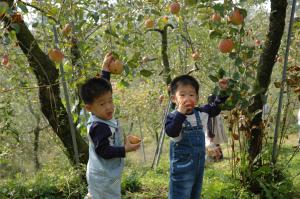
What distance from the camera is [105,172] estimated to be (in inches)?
86.7

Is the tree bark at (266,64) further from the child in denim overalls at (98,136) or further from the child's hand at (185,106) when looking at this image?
the child in denim overalls at (98,136)

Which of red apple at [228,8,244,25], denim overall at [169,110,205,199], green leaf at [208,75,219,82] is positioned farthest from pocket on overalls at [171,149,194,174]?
red apple at [228,8,244,25]

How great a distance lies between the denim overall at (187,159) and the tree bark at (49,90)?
4.20 feet

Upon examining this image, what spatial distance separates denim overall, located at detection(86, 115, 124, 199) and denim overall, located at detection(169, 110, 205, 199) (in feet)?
1.36

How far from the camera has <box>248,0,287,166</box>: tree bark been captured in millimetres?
2982

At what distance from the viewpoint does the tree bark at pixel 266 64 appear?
9.78 feet

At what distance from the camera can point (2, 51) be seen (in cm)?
382

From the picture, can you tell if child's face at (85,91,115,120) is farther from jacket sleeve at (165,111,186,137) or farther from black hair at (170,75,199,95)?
black hair at (170,75,199,95)

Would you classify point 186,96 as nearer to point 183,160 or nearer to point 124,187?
point 183,160

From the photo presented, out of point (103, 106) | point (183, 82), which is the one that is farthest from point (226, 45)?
point (103, 106)

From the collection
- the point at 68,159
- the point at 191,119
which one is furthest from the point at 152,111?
the point at 191,119

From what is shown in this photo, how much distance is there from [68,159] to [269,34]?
7.54 ft

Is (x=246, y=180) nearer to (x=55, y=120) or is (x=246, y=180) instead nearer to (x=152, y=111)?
(x=55, y=120)

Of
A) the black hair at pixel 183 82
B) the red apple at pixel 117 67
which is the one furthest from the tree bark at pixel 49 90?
the black hair at pixel 183 82
